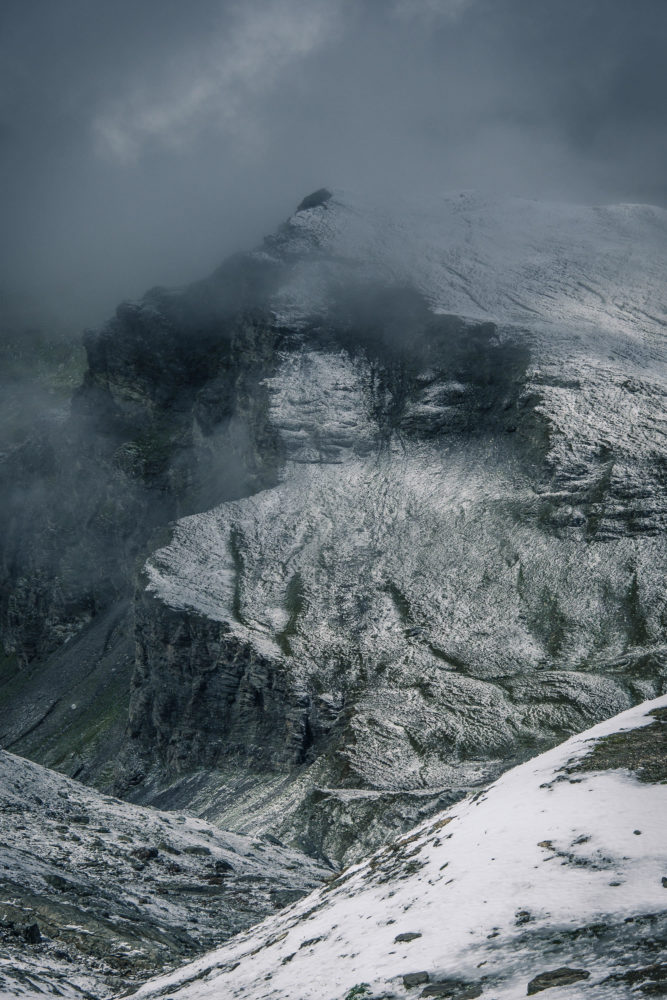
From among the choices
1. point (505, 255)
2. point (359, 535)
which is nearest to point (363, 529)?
point (359, 535)

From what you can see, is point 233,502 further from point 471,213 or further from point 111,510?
point 471,213

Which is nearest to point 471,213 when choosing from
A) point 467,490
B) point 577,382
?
point 577,382

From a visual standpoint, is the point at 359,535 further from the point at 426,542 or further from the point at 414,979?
the point at 414,979

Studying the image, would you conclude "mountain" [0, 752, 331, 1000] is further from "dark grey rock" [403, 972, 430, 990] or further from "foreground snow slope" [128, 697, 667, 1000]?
"dark grey rock" [403, 972, 430, 990]

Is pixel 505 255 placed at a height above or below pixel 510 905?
above

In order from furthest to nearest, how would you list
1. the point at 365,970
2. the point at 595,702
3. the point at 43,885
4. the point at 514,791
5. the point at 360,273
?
the point at 360,273 < the point at 595,702 < the point at 43,885 < the point at 514,791 < the point at 365,970
